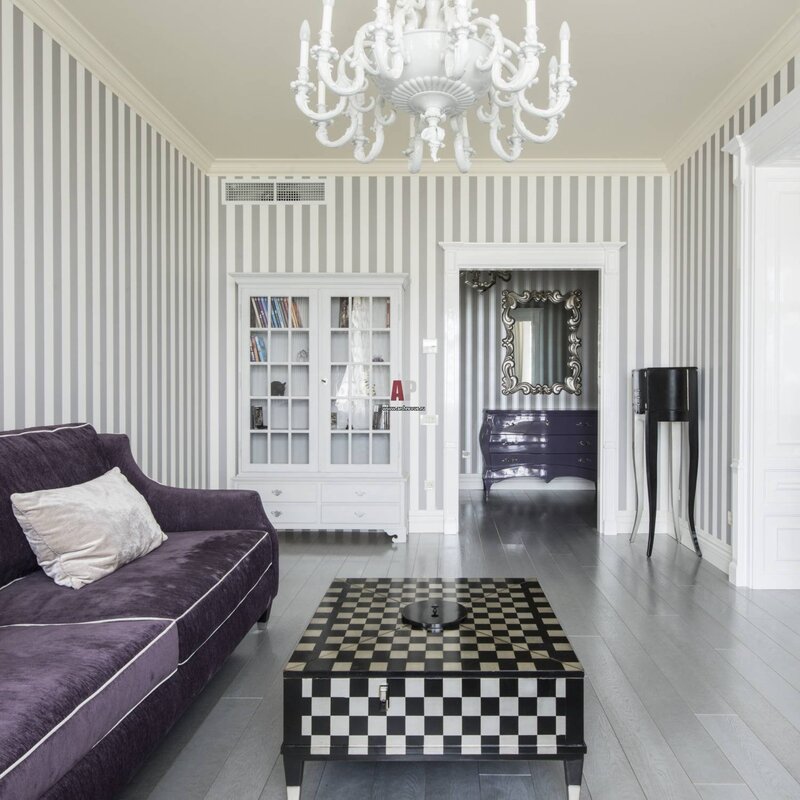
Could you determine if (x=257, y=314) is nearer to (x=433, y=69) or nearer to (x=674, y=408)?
(x=674, y=408)

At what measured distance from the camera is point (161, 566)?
240 cm

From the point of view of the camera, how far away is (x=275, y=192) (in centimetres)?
518

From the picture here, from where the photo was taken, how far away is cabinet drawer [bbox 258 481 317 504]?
16.0 feet

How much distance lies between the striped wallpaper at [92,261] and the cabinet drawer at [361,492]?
102 cm

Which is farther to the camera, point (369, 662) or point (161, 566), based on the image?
point (161, 566)

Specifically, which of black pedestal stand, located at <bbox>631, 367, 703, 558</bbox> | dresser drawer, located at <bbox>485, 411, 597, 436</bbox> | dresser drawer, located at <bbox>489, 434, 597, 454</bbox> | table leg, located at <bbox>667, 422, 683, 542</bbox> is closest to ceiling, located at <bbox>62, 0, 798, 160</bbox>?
black pedestal stand, located at <bbox>631, 367, 703, 558</bbox>

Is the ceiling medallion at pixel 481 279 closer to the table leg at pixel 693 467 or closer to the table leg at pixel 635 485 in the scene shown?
the table leg at pixel 635 485

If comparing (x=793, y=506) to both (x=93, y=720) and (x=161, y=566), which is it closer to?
(x=161, y=566)

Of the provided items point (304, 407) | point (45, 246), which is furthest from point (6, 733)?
point (304, 407)

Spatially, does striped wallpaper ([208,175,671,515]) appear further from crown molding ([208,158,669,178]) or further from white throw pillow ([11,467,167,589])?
white throw pillow ([11,467,167,589])

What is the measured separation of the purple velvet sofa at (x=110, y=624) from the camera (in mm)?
1412

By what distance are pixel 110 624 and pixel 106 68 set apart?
299 cm

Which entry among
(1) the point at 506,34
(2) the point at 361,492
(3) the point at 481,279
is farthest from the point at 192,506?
(3) the point at 481,279

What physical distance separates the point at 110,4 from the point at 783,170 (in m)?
3.47
